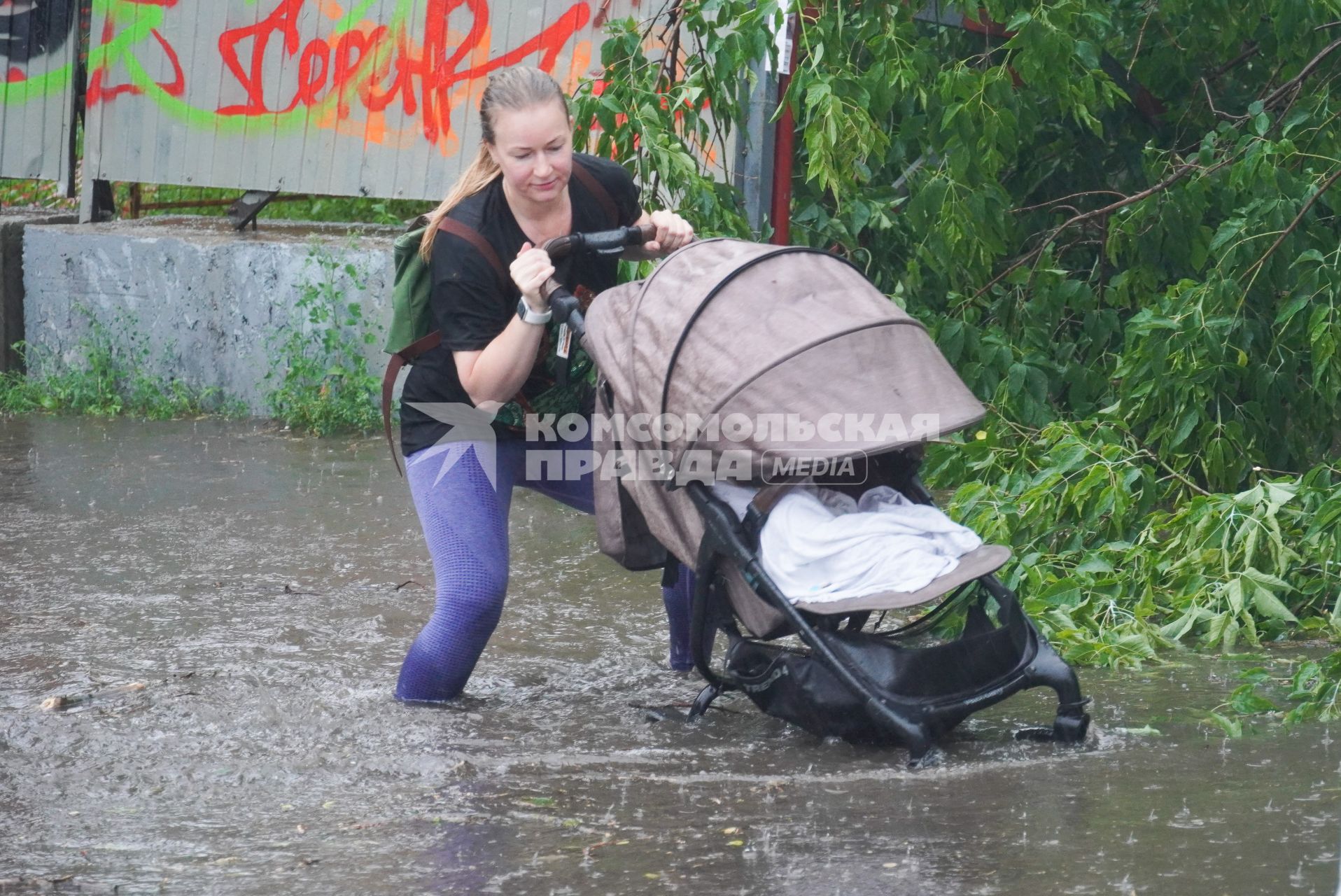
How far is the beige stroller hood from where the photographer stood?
3.51 metres

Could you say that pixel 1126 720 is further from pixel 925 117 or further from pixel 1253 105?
pixel 925 117

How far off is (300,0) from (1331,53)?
5.31m

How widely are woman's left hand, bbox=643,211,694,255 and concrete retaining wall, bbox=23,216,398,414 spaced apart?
4.05 meters

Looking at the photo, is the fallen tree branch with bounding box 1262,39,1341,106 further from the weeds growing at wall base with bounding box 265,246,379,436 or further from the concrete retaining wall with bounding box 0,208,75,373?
the concrete retaining wall with bounding box 0,208,75,373

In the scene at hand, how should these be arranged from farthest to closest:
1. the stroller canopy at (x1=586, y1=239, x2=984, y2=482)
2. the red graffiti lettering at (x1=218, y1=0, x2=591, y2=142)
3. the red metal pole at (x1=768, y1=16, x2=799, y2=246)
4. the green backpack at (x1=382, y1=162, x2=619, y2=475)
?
1. the red graffiti lettering at (x1=218, y1=0, x2=591, y2=142)
2. the red metal pole at (x1=768, y1=16, x2=799, y2=246)
3. the green backpack at (x1=382, y1=162, x2=619, y2=475)
4. the stroller canopy at (x1=586, y1=239, x2=984, y2=482)

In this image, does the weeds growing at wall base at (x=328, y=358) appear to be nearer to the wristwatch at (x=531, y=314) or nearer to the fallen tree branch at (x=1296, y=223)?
the wristwatch at (x=531, y=314)

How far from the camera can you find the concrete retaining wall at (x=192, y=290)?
822cm

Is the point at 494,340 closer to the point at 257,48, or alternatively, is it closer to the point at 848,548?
the point at 848,548

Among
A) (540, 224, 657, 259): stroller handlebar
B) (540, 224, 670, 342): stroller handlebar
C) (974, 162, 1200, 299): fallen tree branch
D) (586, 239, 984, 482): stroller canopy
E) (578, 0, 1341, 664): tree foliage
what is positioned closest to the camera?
(586, 239, 984, 482): stroller canopy

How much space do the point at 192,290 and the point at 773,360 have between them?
228 inches

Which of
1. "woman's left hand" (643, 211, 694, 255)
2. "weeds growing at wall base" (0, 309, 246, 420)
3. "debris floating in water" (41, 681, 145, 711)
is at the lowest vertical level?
"debris floating in water" (41, 681, 145, 711)

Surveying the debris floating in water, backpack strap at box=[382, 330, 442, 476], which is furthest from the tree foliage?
the debris floating in water

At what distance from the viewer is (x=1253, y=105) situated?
5.65 meters

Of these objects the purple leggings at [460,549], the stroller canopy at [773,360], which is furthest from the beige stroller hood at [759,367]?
the purple leggings at [460,549]
